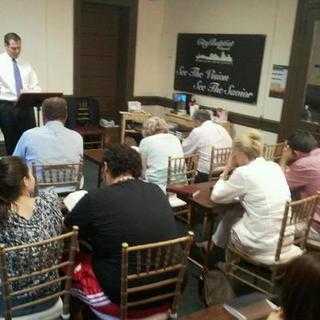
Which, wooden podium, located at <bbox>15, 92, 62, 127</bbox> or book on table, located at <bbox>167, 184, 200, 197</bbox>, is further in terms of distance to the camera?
wooden podium, located at <bbox>15, 92, 62, 127</bbox>

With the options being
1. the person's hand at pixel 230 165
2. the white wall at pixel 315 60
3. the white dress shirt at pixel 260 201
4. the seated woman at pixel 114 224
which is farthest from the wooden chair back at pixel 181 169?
the white wall at pixel 315 60

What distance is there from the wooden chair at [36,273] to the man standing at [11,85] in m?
3.16

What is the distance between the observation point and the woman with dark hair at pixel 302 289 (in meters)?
0.92

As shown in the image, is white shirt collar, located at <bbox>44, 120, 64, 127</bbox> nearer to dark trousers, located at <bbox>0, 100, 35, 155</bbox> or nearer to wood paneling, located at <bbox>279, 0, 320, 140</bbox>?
dark trousers, located at <bbox>0, 100, 35, 155</bbox>

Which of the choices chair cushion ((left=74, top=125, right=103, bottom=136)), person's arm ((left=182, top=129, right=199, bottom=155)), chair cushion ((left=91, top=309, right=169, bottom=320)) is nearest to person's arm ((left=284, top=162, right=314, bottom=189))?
person's arm ((left=182, top=129, right=199, bottom=155))

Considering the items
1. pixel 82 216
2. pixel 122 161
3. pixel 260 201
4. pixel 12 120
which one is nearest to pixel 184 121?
pixel 12 120

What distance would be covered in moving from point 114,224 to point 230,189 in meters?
0.94

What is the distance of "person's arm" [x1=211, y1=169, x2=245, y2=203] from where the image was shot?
8.13 ft

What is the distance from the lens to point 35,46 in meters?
5.31

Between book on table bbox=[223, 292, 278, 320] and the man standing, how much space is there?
3624 mm

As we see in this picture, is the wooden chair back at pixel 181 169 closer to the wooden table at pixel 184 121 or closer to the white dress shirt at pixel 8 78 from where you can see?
the wooden table at pixel 184 121

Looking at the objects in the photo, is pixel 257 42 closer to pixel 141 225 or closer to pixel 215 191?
pixel 215 191

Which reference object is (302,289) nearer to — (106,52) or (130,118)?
(130,118)

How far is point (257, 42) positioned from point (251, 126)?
101 cm
